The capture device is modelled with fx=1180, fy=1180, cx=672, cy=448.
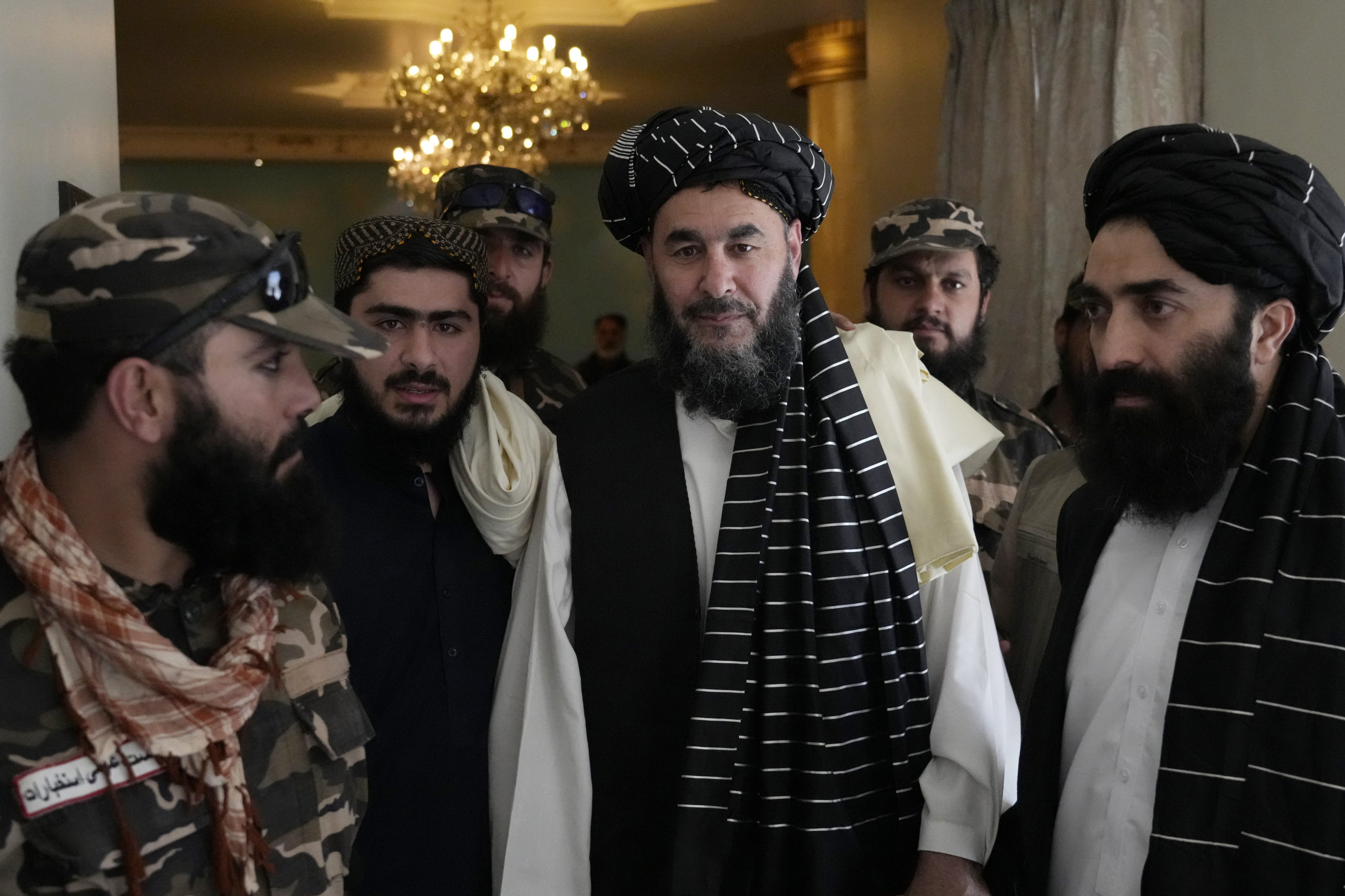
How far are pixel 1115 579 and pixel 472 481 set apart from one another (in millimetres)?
1067

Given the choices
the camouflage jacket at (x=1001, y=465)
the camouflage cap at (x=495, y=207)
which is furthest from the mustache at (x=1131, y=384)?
the camouflage cap at (x=495, y=207)

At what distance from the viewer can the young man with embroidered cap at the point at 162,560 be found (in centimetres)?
133

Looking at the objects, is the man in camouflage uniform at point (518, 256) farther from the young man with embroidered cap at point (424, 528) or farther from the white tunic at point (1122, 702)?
the white tunic at point (1122, 702)

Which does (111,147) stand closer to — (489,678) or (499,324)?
(499,324)

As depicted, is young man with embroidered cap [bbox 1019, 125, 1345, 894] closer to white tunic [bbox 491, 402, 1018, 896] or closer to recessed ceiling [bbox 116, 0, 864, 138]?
white tunic [bbox 491, 402, 1018, 896]

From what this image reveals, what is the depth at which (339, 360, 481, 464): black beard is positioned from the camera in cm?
212

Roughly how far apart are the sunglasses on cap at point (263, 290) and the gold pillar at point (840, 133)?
5663 millimetres

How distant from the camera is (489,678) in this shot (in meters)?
2.08

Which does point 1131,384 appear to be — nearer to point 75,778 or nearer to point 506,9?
point 75,778

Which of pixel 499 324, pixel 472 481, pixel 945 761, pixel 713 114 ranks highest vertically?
pixel 713 114

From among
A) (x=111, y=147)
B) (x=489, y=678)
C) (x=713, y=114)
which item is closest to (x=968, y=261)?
(x=713, y=114)

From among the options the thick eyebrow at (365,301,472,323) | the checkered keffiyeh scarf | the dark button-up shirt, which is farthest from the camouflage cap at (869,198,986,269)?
the checkered keffiyeh scarf

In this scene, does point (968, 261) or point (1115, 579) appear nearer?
point (1115, 579)

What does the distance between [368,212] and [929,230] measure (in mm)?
10228
